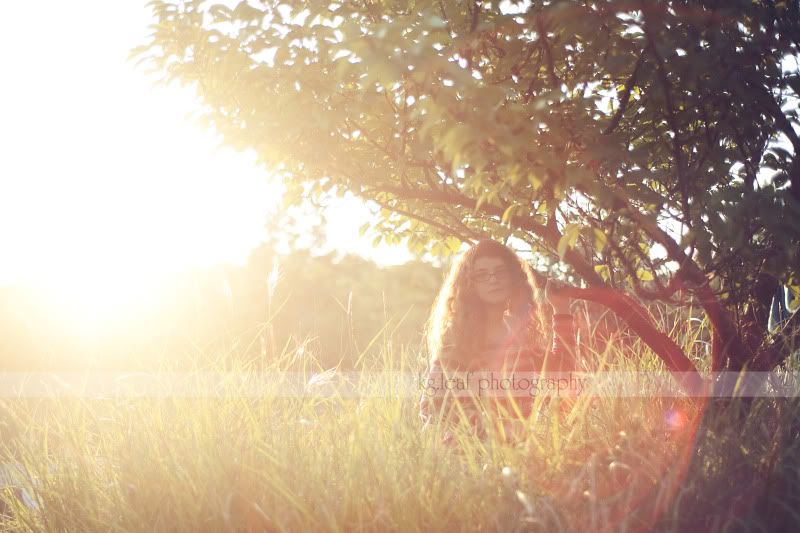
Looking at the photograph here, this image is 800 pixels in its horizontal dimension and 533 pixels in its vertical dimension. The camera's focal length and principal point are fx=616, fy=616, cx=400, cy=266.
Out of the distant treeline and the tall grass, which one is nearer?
the tall grass

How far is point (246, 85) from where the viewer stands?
253cm

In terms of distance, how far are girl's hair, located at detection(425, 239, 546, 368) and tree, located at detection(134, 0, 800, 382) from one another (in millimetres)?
740

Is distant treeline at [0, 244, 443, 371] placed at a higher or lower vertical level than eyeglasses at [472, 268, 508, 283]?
lower

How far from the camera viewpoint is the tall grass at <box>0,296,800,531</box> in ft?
7.00

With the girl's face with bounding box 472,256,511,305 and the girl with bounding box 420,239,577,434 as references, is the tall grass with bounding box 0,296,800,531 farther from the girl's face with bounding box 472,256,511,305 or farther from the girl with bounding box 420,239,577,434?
the girl's face with bounding box 472,256,511,305

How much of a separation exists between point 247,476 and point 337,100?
159 centimetres

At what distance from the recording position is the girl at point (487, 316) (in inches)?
149

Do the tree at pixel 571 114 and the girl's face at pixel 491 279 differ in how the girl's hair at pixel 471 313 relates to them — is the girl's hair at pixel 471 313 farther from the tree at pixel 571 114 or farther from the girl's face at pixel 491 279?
the tree at pixel 571 114

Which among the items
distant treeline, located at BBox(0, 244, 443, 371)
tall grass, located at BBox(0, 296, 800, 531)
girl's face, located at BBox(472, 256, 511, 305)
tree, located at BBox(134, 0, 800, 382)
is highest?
tree, located at BBox(134, 0, 800, 382)

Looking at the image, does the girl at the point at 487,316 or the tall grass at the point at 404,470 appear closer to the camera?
the tall grass at the point at 404,470

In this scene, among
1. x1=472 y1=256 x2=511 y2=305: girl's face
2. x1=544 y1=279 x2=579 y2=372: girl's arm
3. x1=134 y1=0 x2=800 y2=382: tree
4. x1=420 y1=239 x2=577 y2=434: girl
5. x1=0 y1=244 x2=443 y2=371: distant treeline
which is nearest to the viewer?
x1=134 y1=0 x2=800 y2=382: tree

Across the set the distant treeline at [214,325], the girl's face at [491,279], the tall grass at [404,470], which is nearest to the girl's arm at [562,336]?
the tall grass at [404,470]

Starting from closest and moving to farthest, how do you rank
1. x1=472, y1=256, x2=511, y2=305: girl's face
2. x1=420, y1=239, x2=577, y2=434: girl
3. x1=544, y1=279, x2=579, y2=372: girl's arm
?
x1=544, y1=279, x2=579, y2=372: girl's arm, x1=420, y1=239, x2=577, y2=434: girl, x1=472, y1=256, x2=511, y2=305: girl's face

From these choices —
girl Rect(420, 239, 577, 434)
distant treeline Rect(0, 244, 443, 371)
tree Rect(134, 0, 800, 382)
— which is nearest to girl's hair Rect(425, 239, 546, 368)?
girl Rect(420, 239, 577, 434)
